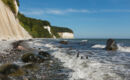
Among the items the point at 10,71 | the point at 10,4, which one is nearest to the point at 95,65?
the point at 10,71

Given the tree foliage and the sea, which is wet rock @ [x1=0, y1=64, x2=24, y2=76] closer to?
the sea

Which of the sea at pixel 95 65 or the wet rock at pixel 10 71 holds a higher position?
the wet rock at pixel 10 71

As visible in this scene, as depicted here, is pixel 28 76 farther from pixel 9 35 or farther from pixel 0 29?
pixel 9 35

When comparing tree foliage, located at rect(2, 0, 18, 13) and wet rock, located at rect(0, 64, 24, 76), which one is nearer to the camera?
wet rock, located at rect(0, 64, 24, 76)

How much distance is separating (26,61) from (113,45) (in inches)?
619

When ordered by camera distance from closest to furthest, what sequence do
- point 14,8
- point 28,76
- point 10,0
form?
point 28,76, point 10,0, point 14,8

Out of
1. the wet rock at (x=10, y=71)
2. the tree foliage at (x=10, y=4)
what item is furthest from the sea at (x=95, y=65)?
the tree foliage at (x=10, y=4)

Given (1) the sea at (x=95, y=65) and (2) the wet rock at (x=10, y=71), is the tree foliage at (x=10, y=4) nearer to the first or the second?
(1) the sea at (x=95, y=65)

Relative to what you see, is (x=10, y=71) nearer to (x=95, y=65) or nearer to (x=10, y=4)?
(x=95, y=65)

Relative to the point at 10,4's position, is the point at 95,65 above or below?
below

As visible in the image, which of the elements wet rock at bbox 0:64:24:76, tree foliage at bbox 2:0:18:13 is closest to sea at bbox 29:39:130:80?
wet rock at bbox 0:64:24:76

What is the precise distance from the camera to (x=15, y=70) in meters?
8.09

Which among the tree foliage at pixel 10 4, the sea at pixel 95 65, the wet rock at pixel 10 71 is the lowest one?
the sea at pixel 95 65

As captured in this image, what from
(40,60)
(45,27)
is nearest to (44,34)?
(45,27)
